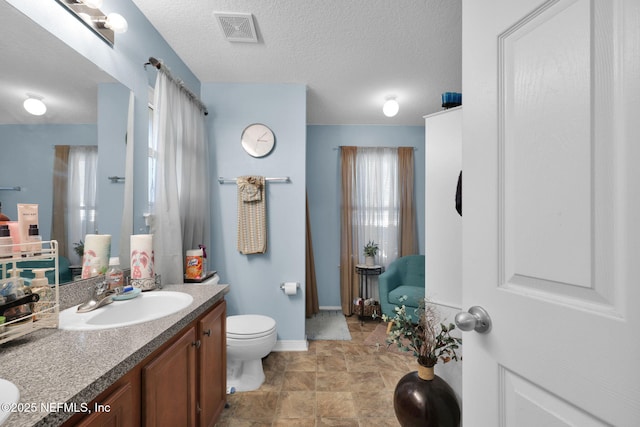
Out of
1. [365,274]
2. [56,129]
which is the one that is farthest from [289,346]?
[56,129]

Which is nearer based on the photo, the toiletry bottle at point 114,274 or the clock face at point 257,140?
the toiletry bottle at point 114,274

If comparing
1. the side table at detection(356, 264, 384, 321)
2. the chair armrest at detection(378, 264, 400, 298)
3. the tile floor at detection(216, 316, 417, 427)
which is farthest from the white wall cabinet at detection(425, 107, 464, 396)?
the side table at detection(356, 264, 384, 321)

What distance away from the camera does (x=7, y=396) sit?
56cm

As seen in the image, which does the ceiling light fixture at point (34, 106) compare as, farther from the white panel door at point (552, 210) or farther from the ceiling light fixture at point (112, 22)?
the white panel door at point (552, 210)

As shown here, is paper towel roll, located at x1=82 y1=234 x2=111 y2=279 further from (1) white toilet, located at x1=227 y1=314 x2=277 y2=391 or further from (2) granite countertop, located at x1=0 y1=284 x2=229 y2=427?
(1) white toilet, located at x1=227 y1=314 x2=277 y2=391

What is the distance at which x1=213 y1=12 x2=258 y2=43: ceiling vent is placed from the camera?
5.66 ft

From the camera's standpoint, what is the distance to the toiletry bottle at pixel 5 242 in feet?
2.89

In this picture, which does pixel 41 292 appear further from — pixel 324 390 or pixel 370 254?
pixel 370 254

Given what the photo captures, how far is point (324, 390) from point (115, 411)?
5.09 feet

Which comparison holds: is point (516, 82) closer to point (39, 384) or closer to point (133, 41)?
point (39, 384)

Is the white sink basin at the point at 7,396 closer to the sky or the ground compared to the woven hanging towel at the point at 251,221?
closer to the ground

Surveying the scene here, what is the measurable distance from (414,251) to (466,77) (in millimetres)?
3182

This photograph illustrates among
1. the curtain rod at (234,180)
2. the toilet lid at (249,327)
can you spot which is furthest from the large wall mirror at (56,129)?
the curtain rod at (234,180)

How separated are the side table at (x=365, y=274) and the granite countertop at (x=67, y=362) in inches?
106
